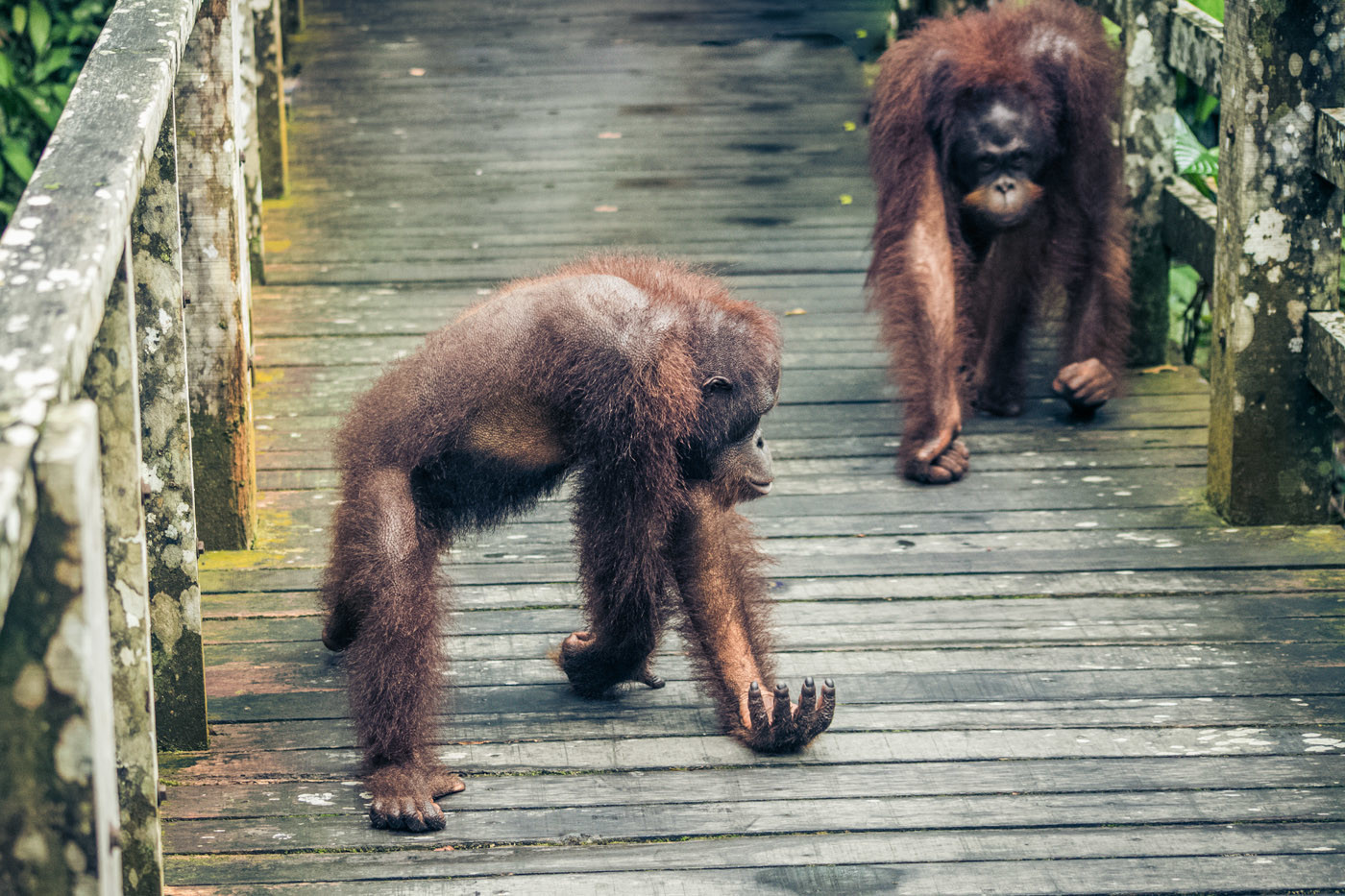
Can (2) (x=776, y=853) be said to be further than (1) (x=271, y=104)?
No

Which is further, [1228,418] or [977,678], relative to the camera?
[1228,418]

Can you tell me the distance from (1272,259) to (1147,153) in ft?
3.06

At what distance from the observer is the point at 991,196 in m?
3.57

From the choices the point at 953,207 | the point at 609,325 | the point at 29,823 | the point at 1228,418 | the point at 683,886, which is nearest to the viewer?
the point at 29,823

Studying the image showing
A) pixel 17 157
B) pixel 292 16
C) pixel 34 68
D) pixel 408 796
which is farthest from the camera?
pixel 292 16

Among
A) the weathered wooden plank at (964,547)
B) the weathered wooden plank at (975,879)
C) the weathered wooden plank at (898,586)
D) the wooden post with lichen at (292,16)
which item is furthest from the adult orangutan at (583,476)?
the wooden post with lichen at (292,16)

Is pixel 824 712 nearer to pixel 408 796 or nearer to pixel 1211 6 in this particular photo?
pixel 408 796

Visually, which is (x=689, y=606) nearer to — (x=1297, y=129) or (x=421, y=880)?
(x=421, y=880)

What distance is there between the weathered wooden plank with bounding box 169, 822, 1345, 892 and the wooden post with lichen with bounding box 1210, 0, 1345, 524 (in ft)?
3.84

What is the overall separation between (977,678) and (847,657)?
0.23 meters

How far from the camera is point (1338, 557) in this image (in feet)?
10.2

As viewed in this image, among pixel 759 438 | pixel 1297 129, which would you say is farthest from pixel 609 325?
pixel 1297 129

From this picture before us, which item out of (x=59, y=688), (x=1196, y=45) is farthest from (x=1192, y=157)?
(x=59, y=688)

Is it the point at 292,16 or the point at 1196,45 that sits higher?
the point at 1196,45
